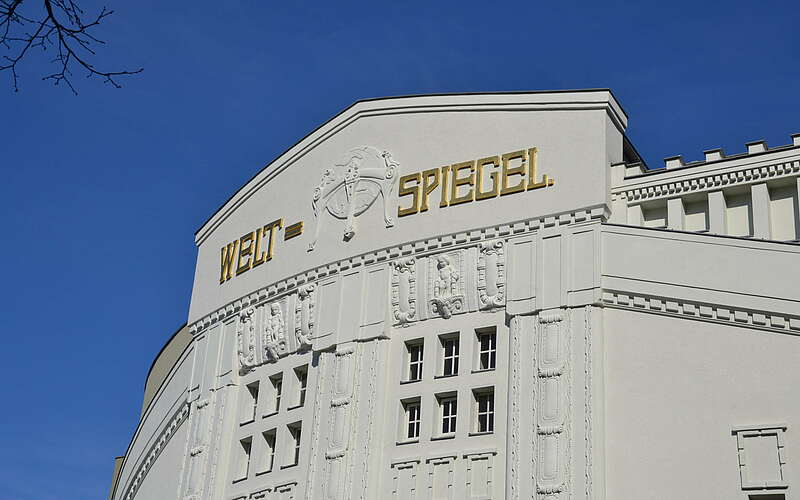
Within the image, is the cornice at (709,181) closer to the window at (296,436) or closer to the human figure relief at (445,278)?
the human figure relief at (445,278)

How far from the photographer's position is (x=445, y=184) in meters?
30.4

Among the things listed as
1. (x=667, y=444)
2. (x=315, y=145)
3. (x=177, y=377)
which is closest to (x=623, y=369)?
(x=667, y=444)

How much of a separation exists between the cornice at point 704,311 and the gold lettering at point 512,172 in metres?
3.81

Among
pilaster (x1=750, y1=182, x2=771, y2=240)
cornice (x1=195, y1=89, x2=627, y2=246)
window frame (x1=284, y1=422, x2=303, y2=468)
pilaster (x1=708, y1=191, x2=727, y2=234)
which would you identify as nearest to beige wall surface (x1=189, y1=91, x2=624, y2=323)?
cornice (x1=195, y1=89, x2=627, y2=246)

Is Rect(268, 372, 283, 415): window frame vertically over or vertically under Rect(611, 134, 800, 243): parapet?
under

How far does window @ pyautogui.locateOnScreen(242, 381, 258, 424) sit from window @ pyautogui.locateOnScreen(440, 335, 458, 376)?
6659mm

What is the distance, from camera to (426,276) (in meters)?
29.9

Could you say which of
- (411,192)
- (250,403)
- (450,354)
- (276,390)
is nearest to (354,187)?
(411,192)

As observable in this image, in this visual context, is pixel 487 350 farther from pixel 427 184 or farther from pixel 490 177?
pixel 427 184

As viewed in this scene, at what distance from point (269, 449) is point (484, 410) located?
7.11 metres

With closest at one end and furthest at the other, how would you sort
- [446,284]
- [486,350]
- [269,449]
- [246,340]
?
[486,350]
[446,284]
[269,449]
[246,340]

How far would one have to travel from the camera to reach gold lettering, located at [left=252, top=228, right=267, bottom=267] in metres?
34.6

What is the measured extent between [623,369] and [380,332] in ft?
22.1

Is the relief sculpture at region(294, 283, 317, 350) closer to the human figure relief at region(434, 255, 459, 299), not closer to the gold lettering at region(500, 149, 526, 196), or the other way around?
the human figure relief at region(434, 255, 459, 299)
